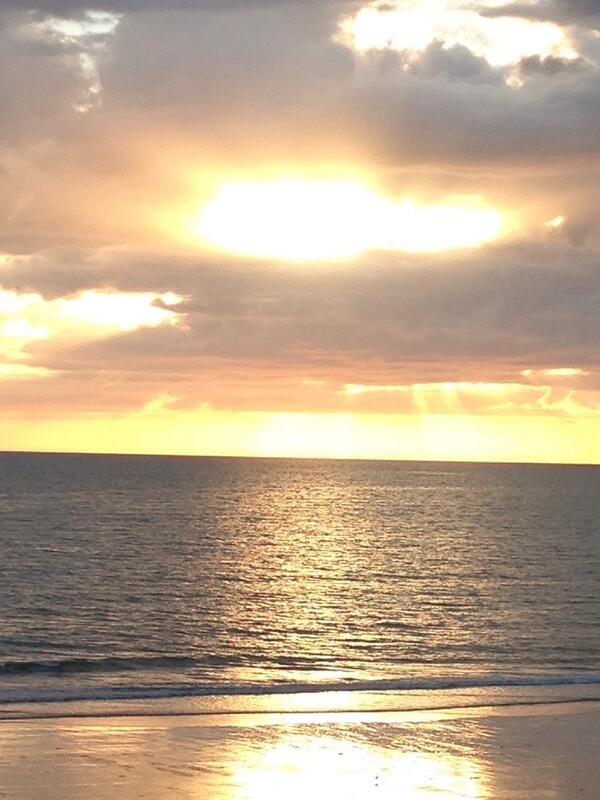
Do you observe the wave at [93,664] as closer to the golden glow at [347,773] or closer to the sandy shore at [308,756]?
the sandy shore at [308,756]

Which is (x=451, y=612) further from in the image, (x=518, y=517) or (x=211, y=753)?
(x=518, y=517)

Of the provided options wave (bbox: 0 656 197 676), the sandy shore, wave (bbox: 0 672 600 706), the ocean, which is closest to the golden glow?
the sandy shore

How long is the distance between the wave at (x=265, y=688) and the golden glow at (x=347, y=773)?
8.82 metres

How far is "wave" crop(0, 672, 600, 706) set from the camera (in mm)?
39250

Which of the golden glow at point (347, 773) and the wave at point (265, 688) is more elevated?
the golden glow at point (347, 773)

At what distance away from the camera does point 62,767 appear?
28156mm

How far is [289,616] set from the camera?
197 ft

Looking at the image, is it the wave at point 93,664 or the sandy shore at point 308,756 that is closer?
the sandy shore at point 308,756

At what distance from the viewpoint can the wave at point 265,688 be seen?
3925 centimetres

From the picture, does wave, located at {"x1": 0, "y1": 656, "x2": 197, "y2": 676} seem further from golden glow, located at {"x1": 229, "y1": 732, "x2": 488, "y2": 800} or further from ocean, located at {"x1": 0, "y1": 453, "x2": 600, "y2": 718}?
golden glow, located at {"x1": 229, "y1": 732, "x2": 488, "y2": 800}

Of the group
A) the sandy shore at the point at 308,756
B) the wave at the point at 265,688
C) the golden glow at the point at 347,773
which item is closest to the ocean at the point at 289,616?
the wave at the point at 265,688

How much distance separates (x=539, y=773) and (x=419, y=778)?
10.3ft

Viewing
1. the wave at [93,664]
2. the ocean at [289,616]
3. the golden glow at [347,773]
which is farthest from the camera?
the wave at [93,664]

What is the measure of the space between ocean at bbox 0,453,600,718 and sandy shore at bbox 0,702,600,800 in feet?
10.2
